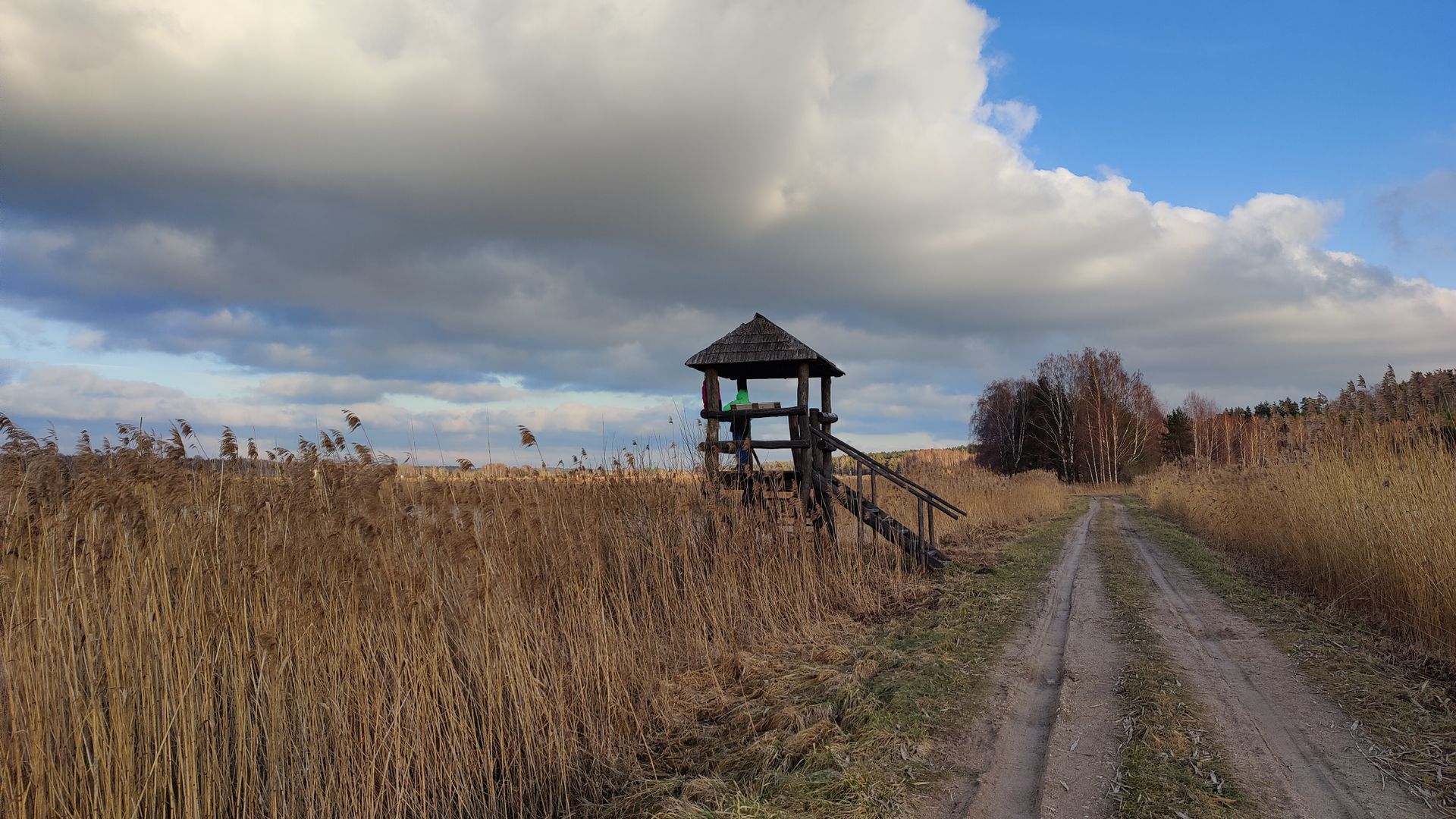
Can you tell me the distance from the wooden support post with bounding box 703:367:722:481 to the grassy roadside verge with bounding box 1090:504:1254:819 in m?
5.34

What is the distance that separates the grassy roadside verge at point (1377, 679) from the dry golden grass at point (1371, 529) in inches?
10.4

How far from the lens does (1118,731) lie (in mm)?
4734

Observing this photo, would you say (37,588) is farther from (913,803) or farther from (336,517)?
(913,803)

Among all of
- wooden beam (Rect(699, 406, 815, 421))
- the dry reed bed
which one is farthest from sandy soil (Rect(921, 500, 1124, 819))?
wooden beam (Rect(699, 406, 815, 421))

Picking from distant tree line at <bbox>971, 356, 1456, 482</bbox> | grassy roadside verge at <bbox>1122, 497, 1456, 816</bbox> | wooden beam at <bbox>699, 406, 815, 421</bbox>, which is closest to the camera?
grassy roadside verge at <bbox>1122, 497, 1456, 816</bbox>

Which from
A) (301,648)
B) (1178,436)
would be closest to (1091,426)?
(1178,436)

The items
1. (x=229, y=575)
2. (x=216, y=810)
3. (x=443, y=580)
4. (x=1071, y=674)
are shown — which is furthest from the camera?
(x=1071, y=674)

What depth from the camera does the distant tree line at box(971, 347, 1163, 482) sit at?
50906 mm

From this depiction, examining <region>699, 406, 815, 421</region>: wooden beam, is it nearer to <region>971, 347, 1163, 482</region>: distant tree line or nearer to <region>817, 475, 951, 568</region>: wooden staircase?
<region>817, 475, 951, 568</region>: wooden staircase

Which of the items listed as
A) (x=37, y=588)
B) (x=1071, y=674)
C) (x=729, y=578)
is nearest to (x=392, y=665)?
(x=37, y=588)

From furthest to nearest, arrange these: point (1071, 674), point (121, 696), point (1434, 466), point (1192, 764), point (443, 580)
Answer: point (1434, 466) → point (1071, 674) → point (443, 580) → point (1192, 764) → point (121, 696)

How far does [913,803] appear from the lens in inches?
152

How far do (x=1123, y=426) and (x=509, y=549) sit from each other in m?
55.4

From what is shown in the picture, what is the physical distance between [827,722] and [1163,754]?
2.02 m
